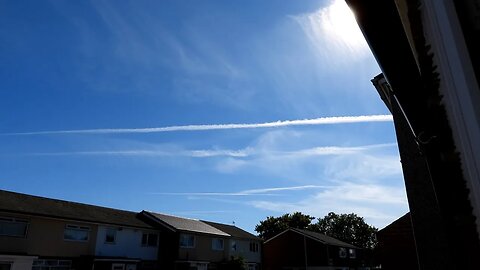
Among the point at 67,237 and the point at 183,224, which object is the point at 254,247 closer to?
the point at 183,224

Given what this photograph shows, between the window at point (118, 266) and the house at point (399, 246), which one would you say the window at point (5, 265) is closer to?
the window at point (118, 266)

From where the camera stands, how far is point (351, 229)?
306 feet

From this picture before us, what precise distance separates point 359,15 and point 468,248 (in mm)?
616

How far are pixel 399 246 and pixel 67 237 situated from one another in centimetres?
2257

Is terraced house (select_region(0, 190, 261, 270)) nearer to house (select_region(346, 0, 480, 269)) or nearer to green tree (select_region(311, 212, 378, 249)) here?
house (select_region(346, 0, 480, 269))

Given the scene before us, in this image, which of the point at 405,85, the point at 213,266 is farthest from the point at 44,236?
the point at 405,85

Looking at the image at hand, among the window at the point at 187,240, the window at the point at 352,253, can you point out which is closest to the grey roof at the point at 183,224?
the window at the point at 187,240

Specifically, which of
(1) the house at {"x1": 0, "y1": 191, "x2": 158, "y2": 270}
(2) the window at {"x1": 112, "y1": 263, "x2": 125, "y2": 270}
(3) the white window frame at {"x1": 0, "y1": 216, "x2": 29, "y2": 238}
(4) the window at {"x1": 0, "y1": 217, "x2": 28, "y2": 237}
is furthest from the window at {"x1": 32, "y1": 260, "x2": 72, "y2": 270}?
(2) the window at {"x1": 112, "y1": 263, "x2": 125, "y2": 270}

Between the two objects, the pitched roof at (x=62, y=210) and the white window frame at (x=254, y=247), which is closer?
the pitched roof at (x=62, y=210)

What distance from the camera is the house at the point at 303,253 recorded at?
48219 mm

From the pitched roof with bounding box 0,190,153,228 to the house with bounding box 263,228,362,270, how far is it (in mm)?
22815

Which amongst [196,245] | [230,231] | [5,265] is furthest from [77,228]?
[230,231]

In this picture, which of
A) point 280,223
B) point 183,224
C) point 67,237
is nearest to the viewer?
point 67,237

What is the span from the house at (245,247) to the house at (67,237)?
37.1 ft
